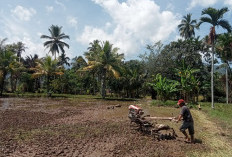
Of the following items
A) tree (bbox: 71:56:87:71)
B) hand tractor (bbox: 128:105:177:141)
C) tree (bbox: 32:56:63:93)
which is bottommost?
hand tractor (bbox: 128:105:177:141)

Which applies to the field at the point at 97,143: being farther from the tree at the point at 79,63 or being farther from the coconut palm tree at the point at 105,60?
the tree at the point at 79,63

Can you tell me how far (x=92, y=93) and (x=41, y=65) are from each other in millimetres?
10475

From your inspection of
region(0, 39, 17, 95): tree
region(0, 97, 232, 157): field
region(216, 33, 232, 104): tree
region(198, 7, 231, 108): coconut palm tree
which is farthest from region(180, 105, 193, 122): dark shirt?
region(0, 39, 17, 95): tree

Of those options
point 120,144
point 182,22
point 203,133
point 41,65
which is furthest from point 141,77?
point 120,144

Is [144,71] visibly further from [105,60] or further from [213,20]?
[213,20]

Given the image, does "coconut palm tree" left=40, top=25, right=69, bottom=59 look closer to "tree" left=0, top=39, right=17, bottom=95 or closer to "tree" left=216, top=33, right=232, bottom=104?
"tree" left=0, top=39, right=17, bottom=95

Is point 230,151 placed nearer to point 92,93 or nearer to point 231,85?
point 231,85

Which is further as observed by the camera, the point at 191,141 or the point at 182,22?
the point at 182,22

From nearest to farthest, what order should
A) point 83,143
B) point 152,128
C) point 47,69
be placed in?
1. point 83,143
2. point 152,128
3. point 47,69

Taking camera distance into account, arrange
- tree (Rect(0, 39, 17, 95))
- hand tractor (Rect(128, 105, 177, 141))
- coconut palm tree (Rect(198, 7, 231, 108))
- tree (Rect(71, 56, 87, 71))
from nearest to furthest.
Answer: hand tractor (Rect(128, 105, 177, 141)) → coconut palm tree (Rect(198, 7, 231, 108)) → tree (Rect(0, 39, 17, 95)) → tree (Rect(71, 56, 87, 71))

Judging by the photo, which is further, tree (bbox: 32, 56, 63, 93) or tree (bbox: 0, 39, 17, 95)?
tree (bbox: 32, 56, 63, 93)

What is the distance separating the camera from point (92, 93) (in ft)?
109

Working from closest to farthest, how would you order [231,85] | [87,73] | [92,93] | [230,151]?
[230,151]
[231,85]
[87,73]
[92,93]

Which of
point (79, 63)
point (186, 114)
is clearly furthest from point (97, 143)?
point (79, 63)
